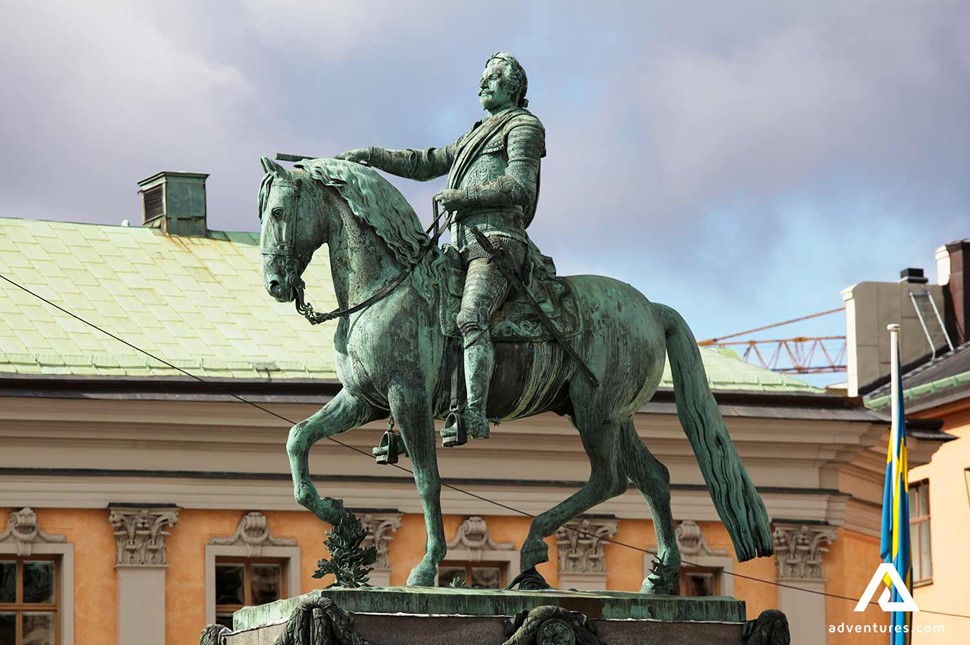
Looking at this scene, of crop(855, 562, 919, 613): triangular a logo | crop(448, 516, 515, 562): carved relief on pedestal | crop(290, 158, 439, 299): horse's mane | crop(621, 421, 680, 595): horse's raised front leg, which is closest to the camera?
crop(290, 158, 439, 299): horse's mane

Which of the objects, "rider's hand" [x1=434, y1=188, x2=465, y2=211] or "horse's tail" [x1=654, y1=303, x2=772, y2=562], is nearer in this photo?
"rider's hand" [x1=434, y1=188, x2=465, y2=211]

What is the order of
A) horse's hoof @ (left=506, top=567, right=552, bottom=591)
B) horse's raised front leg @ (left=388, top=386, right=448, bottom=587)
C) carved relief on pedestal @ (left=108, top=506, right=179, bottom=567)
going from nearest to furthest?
1. horse's raised front leg @ (left=388, top=386, right=448, bottom=587)
2. horse's hoof @ (left=506, top=567, right=552, bottom=591)
3. carved relief on pedestal @ (left=108, top=506, right=179, bottom=567)

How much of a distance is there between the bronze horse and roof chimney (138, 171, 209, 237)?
2399cm

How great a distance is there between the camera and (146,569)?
35.1 meters

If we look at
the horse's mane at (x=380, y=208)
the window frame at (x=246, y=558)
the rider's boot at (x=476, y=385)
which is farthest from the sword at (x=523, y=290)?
the window frame at (x=246, y=558)

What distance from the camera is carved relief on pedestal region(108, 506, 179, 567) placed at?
3503cm

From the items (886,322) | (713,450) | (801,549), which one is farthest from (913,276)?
(713,450)

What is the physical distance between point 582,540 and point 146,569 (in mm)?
5941

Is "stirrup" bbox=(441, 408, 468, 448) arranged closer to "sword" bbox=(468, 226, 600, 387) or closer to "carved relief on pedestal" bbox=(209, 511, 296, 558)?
"sword" bbox=(468, 226, 600, 387)

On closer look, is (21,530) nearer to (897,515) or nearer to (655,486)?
(897,515)

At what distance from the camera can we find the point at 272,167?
53.8 ft

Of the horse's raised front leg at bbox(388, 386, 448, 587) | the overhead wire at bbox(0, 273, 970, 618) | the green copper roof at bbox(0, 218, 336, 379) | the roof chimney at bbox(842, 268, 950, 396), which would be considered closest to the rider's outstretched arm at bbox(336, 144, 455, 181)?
the horse's raised front leg at bbox(388, 386, 448, 587)

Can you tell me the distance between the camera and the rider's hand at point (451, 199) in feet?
54.5

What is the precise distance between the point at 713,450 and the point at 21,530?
18920 millimetres
